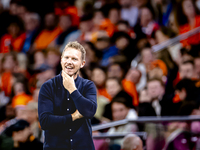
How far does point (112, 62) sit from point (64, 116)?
10.5 feet

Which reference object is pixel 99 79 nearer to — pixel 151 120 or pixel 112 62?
pixel 112 62

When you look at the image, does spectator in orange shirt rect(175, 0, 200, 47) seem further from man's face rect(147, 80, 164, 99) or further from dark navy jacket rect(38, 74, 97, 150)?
dark navy jacket rect(38, 74, 97, 150)

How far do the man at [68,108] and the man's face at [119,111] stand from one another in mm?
2140

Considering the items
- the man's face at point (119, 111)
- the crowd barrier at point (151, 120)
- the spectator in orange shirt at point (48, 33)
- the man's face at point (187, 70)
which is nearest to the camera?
the crowd barrier at point (151, 120)

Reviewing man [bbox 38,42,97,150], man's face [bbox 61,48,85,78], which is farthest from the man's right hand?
man's face [bbox 61,48,85,78]

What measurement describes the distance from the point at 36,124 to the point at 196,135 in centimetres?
206

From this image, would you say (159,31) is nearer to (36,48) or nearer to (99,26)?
(99,26)

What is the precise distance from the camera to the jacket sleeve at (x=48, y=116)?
1920 mm

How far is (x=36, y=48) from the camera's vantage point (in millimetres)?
6066

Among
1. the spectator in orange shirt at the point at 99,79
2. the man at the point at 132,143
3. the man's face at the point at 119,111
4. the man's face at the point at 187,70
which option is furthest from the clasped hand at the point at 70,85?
the man's face at the point at 187,70

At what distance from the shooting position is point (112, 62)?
509 cm

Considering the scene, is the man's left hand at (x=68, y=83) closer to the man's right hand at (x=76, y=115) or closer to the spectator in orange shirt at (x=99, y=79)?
the man's right hand at (x=76, y=115)

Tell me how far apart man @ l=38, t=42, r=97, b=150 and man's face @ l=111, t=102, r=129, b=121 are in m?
2.14

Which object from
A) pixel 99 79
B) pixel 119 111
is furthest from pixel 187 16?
pixel 119 111
